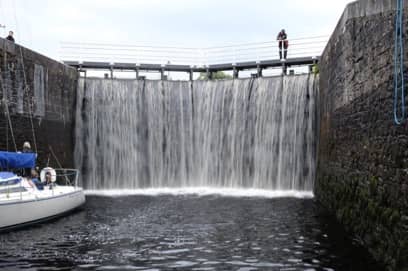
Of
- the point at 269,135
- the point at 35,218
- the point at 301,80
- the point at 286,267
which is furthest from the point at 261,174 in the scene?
the point at 286,267

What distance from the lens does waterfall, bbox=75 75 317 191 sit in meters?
20.5

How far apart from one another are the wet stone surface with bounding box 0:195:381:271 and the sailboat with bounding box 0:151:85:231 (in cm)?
35

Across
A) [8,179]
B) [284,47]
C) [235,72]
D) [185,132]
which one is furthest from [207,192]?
[8,179]

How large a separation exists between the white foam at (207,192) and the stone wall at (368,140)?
14.9 feet

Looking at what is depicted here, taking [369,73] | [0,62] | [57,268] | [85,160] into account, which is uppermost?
[0,62]

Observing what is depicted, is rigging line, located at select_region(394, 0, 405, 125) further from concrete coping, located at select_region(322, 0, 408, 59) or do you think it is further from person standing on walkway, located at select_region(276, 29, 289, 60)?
person standing on walkway, located at select_region(276, 29, 289, 60)

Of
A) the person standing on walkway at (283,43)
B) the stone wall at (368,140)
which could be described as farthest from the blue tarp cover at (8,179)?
the person standing on walkway at (283,43)

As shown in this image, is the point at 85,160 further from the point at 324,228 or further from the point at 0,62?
the point at 324,228

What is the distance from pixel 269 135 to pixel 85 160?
28.4 ft

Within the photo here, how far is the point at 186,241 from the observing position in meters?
9.98

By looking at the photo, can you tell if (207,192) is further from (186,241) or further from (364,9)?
(364,9)

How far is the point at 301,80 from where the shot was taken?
1986 cm

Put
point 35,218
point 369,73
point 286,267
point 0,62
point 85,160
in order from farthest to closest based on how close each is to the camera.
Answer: point 85,160 < point 0,62 < point 35,218 < point 369,73 < point 286,267

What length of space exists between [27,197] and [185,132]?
440 inches
